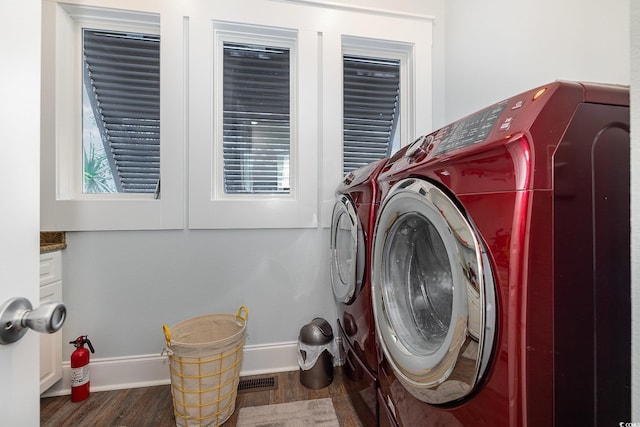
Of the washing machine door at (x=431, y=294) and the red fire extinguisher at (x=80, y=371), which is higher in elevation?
the washing machine door at (x=431, y=294)

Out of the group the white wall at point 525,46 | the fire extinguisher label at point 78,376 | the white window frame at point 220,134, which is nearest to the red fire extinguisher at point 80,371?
the fire extinguisher label at point 78,376

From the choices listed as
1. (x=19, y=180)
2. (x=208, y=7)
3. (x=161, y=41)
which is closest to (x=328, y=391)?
(x=19, y=180)

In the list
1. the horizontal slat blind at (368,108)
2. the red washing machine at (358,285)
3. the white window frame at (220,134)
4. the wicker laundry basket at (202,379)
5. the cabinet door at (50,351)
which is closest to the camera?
the red washing machine at (358,285)

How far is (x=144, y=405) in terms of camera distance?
139 cm

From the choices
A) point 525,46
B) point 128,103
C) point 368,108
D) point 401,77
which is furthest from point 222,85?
point 525,46

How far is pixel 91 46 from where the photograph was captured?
1.66 meters

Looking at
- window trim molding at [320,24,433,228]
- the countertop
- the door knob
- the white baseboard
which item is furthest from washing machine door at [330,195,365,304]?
the countertop

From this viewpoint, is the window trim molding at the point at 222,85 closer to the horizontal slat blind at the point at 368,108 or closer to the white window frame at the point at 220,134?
the white window frame at the point at 220,134

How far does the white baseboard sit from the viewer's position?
148 centimetres

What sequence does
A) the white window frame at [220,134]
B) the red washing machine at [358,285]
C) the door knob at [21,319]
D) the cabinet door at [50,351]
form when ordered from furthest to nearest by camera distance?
1. the white window frame at [220,134]
2. the cabinet door at [50,351]
3. the red washing machine at [358,285]
4. the door knob at [21,319]

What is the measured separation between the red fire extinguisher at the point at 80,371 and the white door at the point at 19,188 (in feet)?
3.99

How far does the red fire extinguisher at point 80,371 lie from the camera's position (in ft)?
4.62

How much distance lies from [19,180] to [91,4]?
5.75ft

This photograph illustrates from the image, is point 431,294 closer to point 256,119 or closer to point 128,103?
point 256,119
